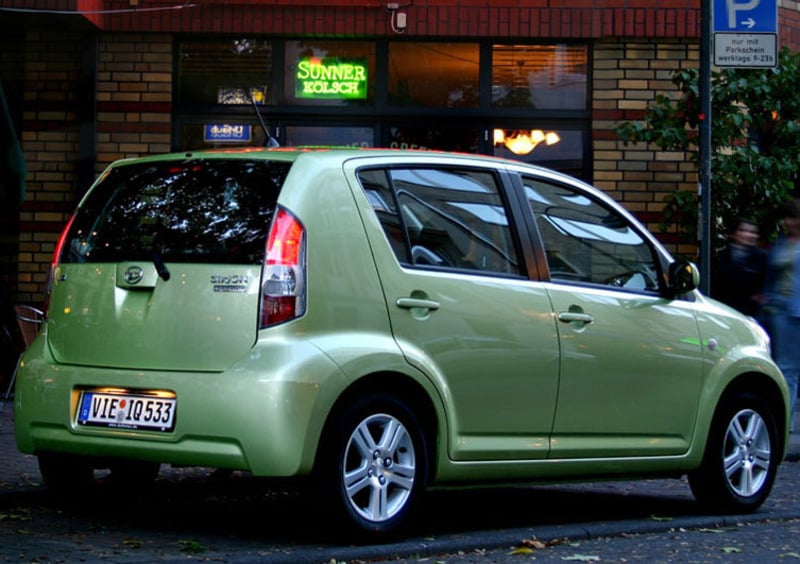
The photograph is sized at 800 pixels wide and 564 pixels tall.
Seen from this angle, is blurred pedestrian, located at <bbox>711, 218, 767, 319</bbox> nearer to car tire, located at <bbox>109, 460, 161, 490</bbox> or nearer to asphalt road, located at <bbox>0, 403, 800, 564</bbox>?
asphalt road, located at <bbox>0, 403, 800, 564</bbox>

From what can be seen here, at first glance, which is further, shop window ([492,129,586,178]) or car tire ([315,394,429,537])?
shop window ([492,129,586,178])

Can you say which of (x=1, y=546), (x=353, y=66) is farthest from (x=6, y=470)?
(x=353, y=66)

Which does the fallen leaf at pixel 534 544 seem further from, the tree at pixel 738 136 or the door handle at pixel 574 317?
the tree at pixel 738 136

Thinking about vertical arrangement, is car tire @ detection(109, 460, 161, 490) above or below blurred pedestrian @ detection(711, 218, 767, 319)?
below

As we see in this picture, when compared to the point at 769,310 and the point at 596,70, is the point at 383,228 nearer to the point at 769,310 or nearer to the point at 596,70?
the point at 769,310

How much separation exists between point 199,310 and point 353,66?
8.99m

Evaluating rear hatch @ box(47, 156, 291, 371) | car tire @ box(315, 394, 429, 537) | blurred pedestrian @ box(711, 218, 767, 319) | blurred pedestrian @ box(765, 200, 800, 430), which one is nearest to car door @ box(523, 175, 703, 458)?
car tire @ box(315, 394, 429, 537)

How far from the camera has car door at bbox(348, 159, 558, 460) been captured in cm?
694

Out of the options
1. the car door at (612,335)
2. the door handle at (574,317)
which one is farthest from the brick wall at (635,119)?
the door handle at (574,317)

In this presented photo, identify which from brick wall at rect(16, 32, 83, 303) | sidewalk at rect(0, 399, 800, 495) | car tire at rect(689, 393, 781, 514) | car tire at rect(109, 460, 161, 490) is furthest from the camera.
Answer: brick wall at rect(16, 32, 83, 303)

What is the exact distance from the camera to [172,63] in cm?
1521

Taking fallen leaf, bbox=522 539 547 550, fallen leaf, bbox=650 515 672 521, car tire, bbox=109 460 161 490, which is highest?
car tire, bbox=109 460 161 490

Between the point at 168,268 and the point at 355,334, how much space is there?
833 millimetres

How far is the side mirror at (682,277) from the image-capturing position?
8156 millimetres
